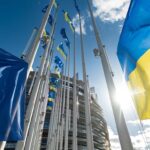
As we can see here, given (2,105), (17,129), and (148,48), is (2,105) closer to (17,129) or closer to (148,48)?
(17,129)

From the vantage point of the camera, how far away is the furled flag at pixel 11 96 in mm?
3369

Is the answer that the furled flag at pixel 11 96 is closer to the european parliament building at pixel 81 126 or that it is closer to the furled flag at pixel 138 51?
Result: the furled flag at pixel 138 51

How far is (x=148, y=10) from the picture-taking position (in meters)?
4.33

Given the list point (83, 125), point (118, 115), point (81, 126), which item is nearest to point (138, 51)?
point (118, 115)

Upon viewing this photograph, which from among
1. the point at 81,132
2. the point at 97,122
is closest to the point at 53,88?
the point at 81,132

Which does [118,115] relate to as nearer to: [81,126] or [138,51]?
[138,51]

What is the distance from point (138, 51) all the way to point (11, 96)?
3.35 meters

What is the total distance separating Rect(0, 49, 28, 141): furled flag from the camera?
337 cm

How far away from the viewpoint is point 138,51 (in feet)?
14.9

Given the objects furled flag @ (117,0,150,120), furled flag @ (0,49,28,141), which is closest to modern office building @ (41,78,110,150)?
furled flag @ (117,0,150,120)

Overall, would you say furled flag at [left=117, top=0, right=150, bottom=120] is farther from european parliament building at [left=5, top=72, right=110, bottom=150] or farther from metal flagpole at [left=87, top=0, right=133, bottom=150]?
european parliament building at [left=5, top=72, right=110, bottom=150]

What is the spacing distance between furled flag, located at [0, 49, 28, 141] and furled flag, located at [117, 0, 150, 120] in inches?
108

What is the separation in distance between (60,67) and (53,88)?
13.7ft

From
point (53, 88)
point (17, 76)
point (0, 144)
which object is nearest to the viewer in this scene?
point (0, 144)
